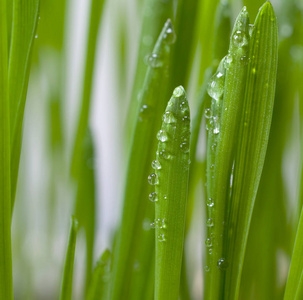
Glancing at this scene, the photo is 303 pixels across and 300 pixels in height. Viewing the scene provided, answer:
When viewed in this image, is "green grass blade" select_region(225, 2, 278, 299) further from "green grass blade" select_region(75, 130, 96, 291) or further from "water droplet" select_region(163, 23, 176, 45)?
"green grass blade" select_region(75, 130, 96, 291)

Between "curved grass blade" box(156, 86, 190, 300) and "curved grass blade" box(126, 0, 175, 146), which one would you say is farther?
"curved grass blade" box(126, 0, 175, 146)

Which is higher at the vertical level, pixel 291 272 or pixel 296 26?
pixel 296 26

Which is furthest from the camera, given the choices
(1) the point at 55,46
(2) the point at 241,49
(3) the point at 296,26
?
(1) the point at 55,46

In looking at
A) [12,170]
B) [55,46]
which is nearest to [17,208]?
[55,46]

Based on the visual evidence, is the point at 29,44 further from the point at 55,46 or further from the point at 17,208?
the point at 17,208

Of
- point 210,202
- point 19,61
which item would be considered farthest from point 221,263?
point 19,61

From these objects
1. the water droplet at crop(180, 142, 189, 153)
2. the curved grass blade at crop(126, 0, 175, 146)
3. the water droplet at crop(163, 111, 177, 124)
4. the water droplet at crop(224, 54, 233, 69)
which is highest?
the curved grass blade at crop(126, 0, 175, 146)

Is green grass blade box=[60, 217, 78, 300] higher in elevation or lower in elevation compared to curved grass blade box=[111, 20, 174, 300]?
lower

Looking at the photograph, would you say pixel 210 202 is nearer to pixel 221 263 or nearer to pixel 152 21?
pixel 221 263

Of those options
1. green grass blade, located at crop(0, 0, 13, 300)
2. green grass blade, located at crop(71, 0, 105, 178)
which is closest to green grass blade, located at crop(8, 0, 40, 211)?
green grass blade, located at crop(0, 0, 13, 300)
